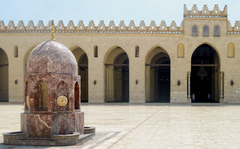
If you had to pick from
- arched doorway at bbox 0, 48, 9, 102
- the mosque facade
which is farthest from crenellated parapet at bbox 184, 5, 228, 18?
arched doorway at bbox 0, 48, 9, 102

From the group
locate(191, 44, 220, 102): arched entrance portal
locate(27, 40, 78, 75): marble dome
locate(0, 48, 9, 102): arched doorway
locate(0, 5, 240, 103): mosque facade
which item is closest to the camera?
locate(27, 40, 78, 75): marble dome

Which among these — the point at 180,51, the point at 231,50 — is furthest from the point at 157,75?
the point at 231,50

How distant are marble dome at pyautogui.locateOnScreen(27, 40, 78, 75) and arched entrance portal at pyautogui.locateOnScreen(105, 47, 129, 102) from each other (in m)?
16.2

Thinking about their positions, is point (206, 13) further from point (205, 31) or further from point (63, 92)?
point (63, 92)

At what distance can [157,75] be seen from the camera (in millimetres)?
31562

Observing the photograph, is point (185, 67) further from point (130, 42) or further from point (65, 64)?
point (65, 64)

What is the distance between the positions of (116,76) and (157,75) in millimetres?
5130

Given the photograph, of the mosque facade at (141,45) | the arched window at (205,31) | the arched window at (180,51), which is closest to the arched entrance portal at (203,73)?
the mosque facade at (141,45)

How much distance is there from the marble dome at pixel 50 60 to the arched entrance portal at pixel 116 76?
1618 centimetres

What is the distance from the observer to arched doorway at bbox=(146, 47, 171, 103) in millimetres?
26050

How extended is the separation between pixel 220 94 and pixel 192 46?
452cm

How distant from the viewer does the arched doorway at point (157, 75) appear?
1026 inches

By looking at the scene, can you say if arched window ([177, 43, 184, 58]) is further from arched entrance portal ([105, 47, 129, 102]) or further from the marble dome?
the marble dome

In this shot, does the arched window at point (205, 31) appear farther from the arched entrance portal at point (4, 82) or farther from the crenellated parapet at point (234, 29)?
the arched entrance portal at point (4, 82)
